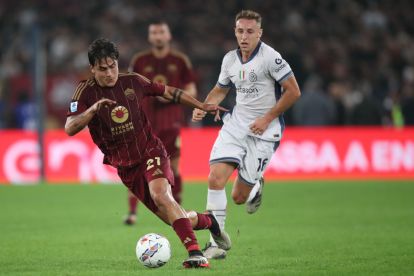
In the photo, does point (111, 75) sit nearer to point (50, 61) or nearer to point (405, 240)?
point (405, 240)

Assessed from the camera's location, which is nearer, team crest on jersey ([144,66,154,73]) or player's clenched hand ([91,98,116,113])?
player's clenched hand ([91,98,116,113])

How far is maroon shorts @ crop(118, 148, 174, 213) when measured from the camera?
8.41 m

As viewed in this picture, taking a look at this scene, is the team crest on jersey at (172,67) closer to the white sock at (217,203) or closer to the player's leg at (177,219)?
the white sock at (217,203)

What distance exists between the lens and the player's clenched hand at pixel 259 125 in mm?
9211

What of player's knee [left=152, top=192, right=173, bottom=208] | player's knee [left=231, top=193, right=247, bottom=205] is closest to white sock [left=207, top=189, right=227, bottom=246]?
player's knee [left=231, top=193, right=247, bottom=205]

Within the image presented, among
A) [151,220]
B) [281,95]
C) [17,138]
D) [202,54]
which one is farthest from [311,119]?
[281,95]

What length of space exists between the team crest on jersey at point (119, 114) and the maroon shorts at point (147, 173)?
41 cm

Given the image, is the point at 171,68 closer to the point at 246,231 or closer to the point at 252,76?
the point at 246,231

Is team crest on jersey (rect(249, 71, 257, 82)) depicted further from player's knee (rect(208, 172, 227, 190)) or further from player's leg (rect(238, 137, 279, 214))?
player's knee (rect(208, 172, 227, 190))

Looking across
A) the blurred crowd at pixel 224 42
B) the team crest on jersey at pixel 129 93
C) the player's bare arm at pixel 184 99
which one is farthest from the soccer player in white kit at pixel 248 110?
the blurred crowd at pixel 224 42

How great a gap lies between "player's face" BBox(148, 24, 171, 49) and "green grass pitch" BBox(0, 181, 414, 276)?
2399 mm

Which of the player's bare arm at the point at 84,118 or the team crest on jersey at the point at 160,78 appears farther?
the team crest on jersey at the point at 160,78

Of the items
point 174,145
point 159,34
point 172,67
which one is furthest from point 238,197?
point 159,34

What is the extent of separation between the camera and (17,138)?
2011 cm
